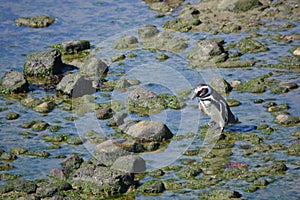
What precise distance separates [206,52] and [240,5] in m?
4.34

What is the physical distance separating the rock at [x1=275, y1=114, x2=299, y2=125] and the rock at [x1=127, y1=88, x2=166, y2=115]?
3250mm

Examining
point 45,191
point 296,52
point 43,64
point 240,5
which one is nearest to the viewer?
point 45,191

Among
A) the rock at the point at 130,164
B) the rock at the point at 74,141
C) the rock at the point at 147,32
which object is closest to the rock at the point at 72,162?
the rock at the point at 130,164

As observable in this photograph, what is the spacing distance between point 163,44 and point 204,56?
1853 mm

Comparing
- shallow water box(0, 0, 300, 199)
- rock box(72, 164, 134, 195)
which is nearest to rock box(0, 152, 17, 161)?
shallow water box(0, 0, 300, 199)

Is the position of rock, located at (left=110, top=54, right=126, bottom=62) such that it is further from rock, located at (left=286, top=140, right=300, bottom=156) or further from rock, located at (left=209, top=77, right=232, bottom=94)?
rock, located at (left=286, top=140, right=300, bottom=156)

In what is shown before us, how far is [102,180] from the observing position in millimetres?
13969

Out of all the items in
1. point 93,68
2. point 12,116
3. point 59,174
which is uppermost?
point 93,68

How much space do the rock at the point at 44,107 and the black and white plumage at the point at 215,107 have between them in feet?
14.0

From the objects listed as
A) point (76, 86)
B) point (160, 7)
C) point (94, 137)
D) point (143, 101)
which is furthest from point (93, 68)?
point (160, 7)

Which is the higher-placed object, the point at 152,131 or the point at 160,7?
the point at 160,7

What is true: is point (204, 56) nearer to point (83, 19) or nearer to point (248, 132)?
point (248, 132)

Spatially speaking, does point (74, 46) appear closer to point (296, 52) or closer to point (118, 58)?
point (118, 58)

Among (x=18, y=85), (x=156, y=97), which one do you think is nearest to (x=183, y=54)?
(x=156, y=97)
